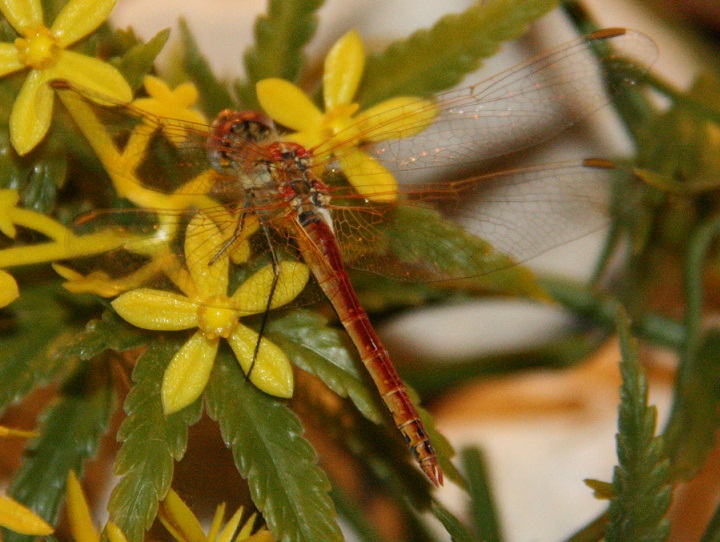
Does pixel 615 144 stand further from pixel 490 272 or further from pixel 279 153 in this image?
pixel 279 153

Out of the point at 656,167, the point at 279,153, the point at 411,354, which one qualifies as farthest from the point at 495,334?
the point at 279,153

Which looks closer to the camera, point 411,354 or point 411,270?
point 411,270

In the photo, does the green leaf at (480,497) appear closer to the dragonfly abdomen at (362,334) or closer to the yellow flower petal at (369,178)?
the dragonfly abdomen at (362,334)

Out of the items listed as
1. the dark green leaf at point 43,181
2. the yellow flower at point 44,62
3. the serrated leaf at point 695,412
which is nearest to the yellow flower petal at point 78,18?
the yellow flower at point 44,62

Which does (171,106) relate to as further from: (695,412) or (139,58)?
(695,412)

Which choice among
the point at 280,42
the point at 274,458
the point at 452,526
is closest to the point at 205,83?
the point at 280,42

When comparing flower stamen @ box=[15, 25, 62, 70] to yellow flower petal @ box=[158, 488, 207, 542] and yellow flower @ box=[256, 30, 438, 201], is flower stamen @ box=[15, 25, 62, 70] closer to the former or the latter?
yellow flower @ box=[256, 30, 438, 201]
